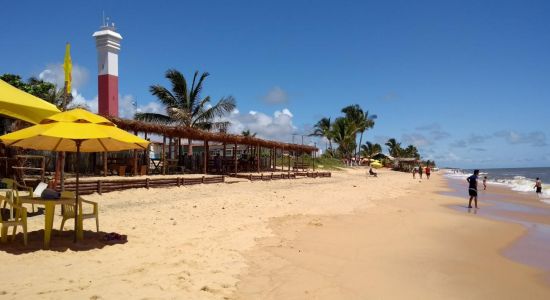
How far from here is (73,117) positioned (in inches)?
225

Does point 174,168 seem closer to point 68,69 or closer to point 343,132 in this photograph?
point 68,69

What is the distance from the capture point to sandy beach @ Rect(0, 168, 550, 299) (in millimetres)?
4434

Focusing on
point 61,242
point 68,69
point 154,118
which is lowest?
point 61,242

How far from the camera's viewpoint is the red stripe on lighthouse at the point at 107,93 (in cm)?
2166

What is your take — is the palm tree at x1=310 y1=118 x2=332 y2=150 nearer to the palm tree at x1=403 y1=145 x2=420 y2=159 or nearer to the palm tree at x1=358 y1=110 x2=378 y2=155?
the palm tree at x1=358 y1=110 x2=378 y2=155

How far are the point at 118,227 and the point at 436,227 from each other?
7.54 m

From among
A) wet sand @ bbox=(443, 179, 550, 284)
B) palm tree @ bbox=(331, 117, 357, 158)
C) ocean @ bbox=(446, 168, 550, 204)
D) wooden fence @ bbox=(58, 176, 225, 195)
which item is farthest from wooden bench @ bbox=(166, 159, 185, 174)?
palm tree @ bbox=(331, 117, 357, 158)

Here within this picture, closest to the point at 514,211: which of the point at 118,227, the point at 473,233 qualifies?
the point at 473,233

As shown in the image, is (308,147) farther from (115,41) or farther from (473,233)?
(473,233)

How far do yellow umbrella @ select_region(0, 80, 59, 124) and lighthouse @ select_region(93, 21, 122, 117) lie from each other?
15.4 metres

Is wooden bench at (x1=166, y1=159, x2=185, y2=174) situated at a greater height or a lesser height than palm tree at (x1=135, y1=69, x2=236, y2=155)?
lesser

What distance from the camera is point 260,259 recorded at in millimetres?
5852

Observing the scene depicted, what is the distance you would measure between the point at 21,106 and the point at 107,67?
642 inches

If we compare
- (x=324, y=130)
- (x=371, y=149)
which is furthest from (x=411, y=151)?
(x=324, y=130)
